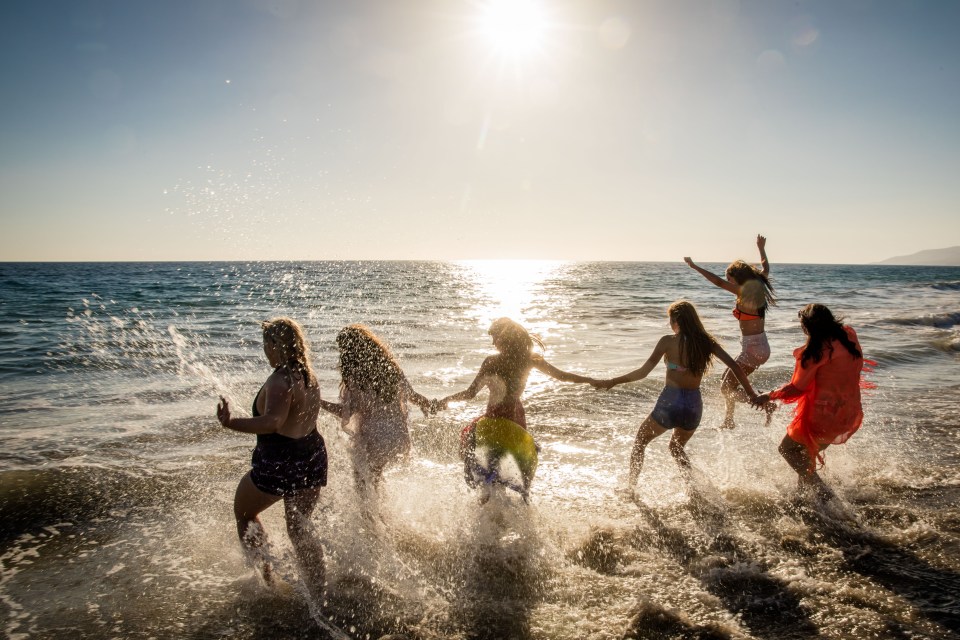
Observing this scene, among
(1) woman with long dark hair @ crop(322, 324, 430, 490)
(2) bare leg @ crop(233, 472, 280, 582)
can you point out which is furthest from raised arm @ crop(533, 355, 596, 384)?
(2) bare leg @ crop(233, 472, 280, 582)

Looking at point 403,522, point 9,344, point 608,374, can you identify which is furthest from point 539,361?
point 9,344

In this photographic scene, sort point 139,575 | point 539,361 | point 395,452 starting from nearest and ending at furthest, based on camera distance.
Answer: point 139,575, point 395,452, point 539,361

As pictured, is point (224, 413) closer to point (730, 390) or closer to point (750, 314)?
point (730, 390)

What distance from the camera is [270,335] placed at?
404 cm

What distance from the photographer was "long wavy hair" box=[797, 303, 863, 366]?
540 centimetres

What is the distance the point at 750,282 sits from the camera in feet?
25.2

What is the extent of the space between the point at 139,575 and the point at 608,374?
1006cm

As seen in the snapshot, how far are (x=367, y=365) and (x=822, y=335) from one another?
445 cm

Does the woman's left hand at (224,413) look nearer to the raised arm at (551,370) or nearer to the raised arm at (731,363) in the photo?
the raised arm at (551,370)

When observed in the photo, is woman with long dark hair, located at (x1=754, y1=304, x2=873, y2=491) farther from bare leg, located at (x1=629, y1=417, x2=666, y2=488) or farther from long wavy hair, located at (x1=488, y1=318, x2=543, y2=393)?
long wavy hair, located at (x1=488, y1=318, x2=543, y2=393)

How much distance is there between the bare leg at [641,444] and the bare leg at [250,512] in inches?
149

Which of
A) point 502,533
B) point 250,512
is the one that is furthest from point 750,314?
point 250,512

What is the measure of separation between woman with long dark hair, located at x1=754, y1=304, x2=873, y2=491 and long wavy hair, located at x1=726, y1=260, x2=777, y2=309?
220 cm

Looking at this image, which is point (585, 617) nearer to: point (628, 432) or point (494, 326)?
point (494, 326)
